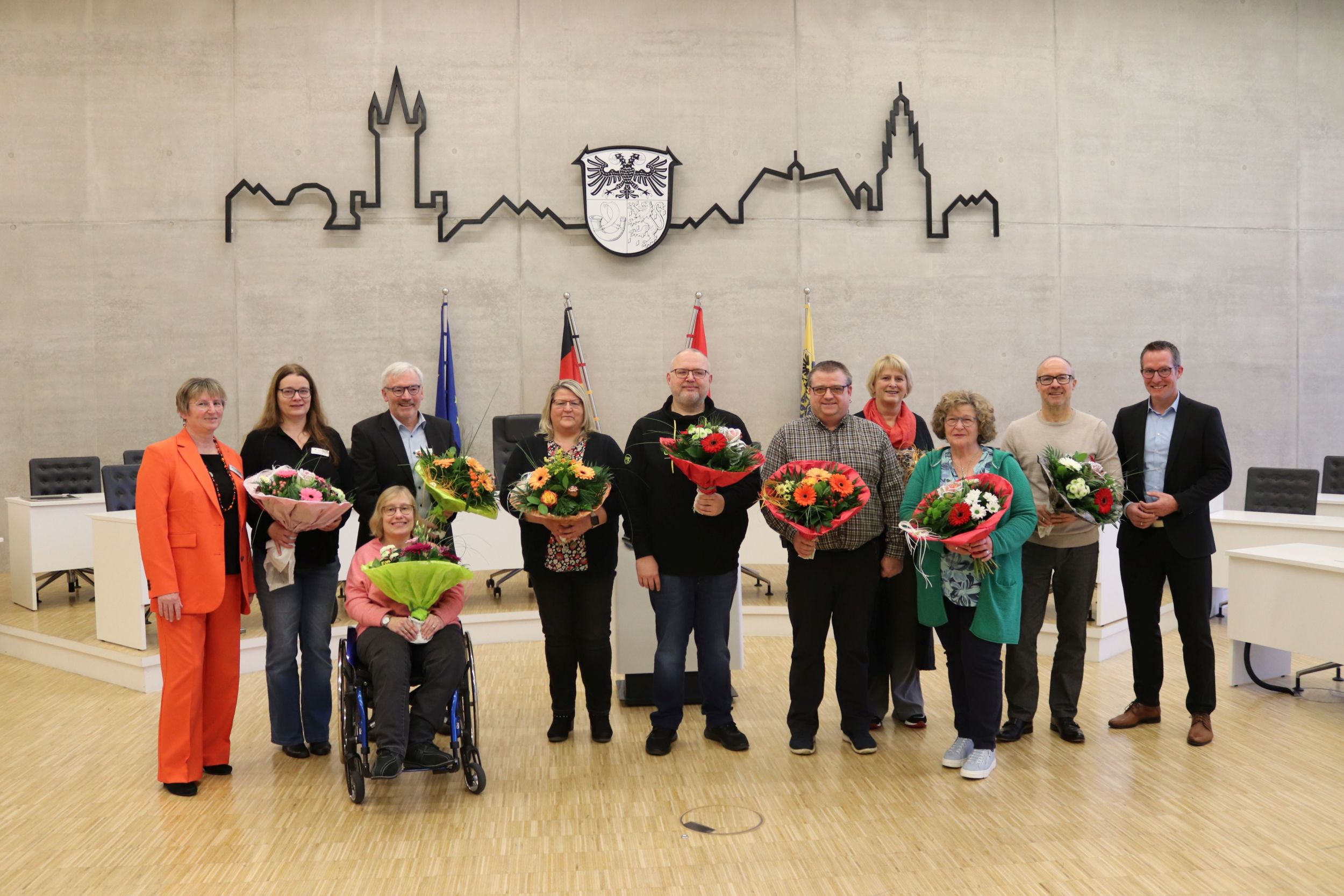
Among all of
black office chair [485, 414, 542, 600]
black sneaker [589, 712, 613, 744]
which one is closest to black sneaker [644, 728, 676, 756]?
black sneaker [589, 712, 613, 744]

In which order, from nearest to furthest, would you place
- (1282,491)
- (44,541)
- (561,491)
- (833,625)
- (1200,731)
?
(561,491)
(833,625)
(1200,731)
(44,541)
(1282,491)

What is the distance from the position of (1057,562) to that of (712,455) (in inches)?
60.9

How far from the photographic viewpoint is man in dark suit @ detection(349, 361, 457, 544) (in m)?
4.07

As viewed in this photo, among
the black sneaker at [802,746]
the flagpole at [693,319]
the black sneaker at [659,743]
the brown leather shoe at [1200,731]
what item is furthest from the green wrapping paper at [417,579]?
the flagpole at [693,319]

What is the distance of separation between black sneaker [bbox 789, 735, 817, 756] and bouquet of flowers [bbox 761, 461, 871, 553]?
3.02ft

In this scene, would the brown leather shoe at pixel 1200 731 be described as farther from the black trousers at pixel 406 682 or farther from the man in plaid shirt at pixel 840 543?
the black trousers at pixel 406 682

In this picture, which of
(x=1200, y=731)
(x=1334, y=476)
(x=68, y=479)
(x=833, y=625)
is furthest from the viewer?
(x=1334, y=476)

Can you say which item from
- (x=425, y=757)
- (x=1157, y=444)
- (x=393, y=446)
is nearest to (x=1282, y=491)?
(x=1157, y=444)

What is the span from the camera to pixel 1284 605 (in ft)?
15.3

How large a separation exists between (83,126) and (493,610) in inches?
212

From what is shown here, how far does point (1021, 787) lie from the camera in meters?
3.64

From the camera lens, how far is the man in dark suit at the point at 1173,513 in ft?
13.2

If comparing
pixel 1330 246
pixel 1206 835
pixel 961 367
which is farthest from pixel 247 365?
pixel 1330 246

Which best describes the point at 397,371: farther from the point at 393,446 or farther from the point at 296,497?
the point at 296,497
